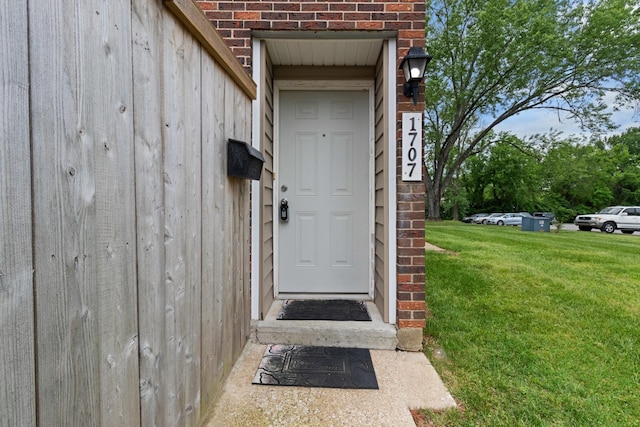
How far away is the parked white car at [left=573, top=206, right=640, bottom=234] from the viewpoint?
1285 cm

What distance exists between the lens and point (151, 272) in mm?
1037

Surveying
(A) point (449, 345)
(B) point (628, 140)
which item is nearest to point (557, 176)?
(B) point (628, 140)

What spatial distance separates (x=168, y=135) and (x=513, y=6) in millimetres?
15377

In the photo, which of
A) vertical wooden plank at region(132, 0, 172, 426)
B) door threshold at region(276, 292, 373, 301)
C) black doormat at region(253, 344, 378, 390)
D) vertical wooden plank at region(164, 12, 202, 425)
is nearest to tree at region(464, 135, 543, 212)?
door threshold at region(276, 292, 373, 301)

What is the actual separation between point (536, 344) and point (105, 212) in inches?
106

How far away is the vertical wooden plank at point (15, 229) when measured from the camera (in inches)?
23.1

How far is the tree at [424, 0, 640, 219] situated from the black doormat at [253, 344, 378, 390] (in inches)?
548

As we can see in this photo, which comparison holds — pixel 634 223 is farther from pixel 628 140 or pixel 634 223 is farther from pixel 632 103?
pixel 628 140

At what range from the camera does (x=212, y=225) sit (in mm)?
1554

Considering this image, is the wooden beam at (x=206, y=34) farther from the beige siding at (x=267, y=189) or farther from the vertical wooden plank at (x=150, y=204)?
the beige siding at (x=267, y=189)

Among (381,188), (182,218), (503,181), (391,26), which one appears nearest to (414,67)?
(391,26)

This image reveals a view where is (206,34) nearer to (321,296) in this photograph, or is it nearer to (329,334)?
(329,334)

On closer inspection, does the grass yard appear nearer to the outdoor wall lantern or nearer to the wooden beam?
the outdoor wall lantern

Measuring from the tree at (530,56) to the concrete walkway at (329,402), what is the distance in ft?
46.1
